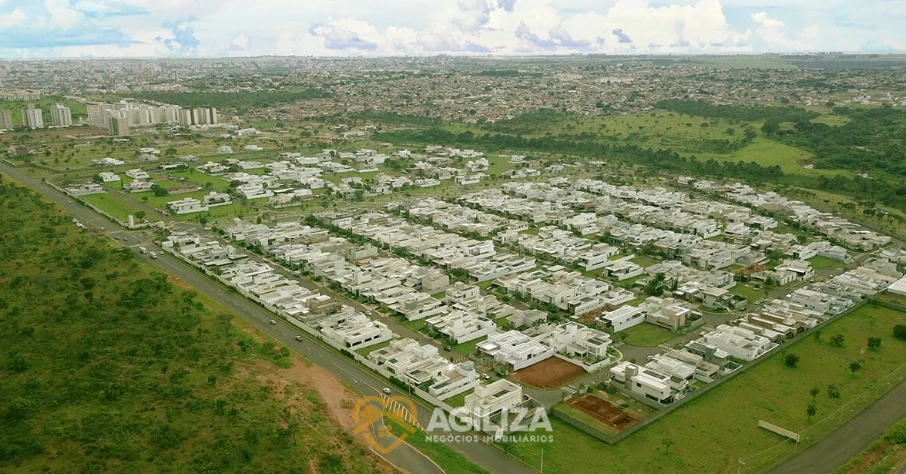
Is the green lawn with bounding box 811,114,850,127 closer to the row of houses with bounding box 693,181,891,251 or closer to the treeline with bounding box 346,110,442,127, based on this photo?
the row of houses with bounding box 693,181,891,251

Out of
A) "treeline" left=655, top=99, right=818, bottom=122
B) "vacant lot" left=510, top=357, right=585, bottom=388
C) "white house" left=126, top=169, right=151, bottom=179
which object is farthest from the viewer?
"treeline" left=655, top=99, right=818, bottom=122

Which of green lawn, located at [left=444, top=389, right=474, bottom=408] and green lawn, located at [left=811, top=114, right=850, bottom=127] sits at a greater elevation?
green lawn, located at [left=811, top=114, right=850, bottom=127]

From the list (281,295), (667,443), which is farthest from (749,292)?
(281,295)

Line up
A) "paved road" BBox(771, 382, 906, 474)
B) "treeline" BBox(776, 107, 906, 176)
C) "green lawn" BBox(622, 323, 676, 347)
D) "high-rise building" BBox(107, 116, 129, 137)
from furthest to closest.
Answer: "high-rise building" BBox(107, 116, 129, 137) < "treeline" BBox(776, 107, 906, 176) < "green lawn" BBox(622, 323, 676, 347) < "paved road" BBox(771, 382, 906, 474)

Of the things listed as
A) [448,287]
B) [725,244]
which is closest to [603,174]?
[725,244]

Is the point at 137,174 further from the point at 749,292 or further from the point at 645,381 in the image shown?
the point at 749,292

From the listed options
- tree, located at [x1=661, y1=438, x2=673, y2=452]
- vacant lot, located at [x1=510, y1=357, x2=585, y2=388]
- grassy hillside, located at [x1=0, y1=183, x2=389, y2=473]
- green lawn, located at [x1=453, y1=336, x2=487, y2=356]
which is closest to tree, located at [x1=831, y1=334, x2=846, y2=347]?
vacant lot, located at [x1=510, y1=357, x2=585, y2=388]

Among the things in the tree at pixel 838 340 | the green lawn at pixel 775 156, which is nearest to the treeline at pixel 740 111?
the green lawn at pixel 775 156
